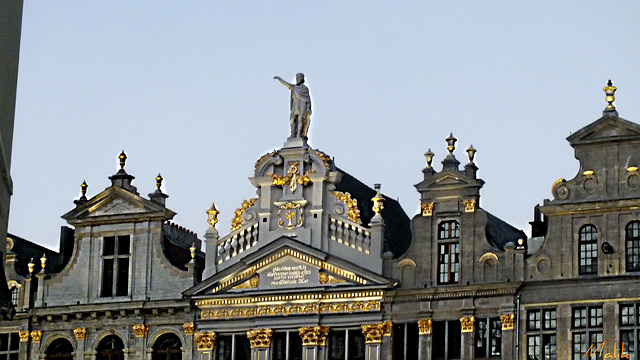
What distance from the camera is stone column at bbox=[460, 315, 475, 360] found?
41312 millimetres

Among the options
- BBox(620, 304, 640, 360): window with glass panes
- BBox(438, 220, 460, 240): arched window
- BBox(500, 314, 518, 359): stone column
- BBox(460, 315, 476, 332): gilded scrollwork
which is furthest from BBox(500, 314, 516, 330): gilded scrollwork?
BBox(620, 304, 640, 360): window with glass panes

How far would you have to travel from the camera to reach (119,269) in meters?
46.4

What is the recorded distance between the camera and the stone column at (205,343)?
44.6 m

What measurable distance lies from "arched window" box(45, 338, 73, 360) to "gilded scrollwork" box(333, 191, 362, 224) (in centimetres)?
993

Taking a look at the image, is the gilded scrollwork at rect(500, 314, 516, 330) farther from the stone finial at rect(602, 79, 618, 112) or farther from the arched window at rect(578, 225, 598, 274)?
the stone finial at rect(602, 79, 618, 112)

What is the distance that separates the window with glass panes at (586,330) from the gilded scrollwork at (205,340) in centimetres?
1099

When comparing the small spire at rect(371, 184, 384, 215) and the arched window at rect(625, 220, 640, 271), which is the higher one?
the small spire at rect(371, 184, 384, 215)

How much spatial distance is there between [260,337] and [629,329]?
1098 cm

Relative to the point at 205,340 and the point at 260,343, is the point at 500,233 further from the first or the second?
the point at 205,340

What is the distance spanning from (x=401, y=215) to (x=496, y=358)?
8.16 metres

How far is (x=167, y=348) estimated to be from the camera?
45.4 m

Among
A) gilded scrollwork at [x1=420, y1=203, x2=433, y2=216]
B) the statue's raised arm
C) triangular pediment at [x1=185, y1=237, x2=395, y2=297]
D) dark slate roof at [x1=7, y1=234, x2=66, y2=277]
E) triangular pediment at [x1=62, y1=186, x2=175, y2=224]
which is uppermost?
the statue's raised arm

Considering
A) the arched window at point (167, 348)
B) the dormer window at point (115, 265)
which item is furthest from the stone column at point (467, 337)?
the dormer window at point (115, 265)

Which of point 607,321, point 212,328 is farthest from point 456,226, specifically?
point 212,328
